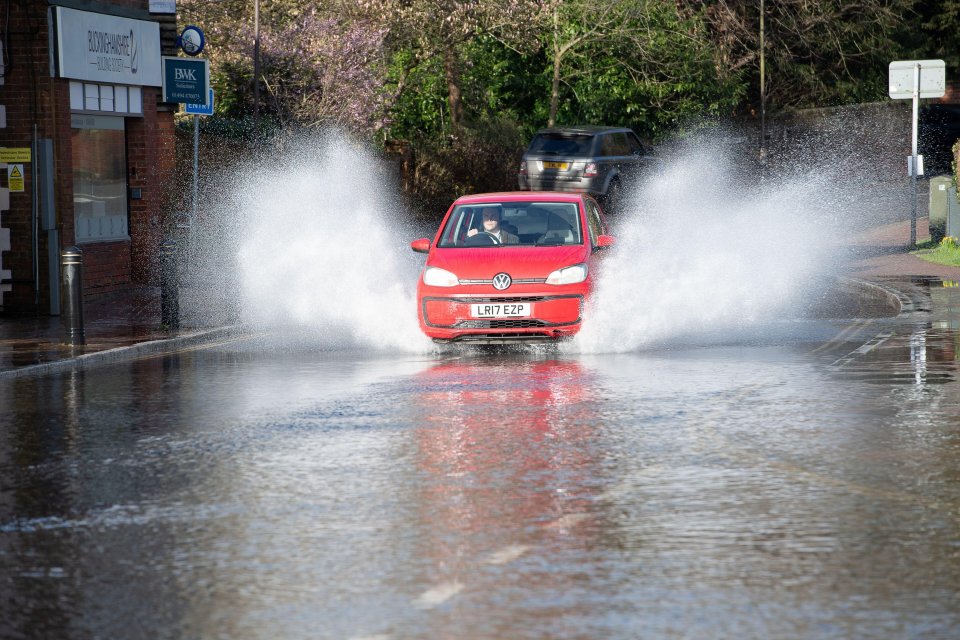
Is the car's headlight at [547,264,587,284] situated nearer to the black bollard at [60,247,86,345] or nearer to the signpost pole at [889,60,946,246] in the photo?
the black bollard at [60,247,86,345]

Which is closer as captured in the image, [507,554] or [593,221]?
[507,554]

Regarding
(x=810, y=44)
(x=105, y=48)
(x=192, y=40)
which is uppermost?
(x=810, y=44)

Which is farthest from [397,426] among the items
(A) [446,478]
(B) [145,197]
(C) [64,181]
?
(B) [145,197]

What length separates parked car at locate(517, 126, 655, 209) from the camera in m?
33.2

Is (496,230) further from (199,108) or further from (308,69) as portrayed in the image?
(308,69)

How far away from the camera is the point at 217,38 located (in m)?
40.2

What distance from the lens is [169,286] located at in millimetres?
17422

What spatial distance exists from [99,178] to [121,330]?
618 cm

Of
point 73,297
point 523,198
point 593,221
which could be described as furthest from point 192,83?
point 593,221

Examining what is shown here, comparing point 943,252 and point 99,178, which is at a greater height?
point 99,178

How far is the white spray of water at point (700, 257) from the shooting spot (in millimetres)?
15562

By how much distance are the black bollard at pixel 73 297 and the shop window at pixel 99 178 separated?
19.8 ft

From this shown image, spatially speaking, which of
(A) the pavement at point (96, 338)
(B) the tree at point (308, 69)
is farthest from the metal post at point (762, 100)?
(A) the pavement at point (96, 338)

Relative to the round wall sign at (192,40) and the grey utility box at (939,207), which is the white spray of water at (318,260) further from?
the grey utility box at (939,207)
